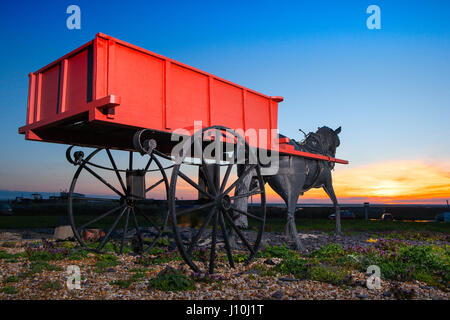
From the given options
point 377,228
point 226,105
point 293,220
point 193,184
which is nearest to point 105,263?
point 193,184

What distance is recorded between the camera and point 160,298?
4289 mm

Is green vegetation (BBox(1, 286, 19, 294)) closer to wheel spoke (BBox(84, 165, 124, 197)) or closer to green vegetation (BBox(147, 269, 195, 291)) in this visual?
green vegetation (BBox(147, 269, 195, 291))

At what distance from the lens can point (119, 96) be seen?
16.1ft

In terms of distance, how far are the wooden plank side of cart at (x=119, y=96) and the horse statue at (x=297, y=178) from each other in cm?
186

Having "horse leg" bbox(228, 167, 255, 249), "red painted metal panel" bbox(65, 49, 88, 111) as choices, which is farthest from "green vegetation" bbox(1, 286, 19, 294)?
"horse leg" bbox(228, 167, 255, 249)

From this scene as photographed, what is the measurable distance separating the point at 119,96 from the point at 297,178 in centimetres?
528

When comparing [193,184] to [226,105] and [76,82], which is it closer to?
[226,105]

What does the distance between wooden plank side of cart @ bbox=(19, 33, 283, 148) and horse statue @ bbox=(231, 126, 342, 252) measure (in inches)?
73.3

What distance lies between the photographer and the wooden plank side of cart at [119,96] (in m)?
5.00

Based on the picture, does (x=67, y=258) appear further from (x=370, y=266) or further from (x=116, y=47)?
(x=370, y=266)

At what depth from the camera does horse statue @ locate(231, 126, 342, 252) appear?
26.4 feet

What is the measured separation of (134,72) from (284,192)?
16.0ft

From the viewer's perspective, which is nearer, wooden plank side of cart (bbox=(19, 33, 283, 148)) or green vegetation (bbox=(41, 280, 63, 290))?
green vegetation (bbox=(41, 280, 63, 290))

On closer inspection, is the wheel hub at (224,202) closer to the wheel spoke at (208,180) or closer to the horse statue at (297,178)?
the wheel spoke at (208,180)
